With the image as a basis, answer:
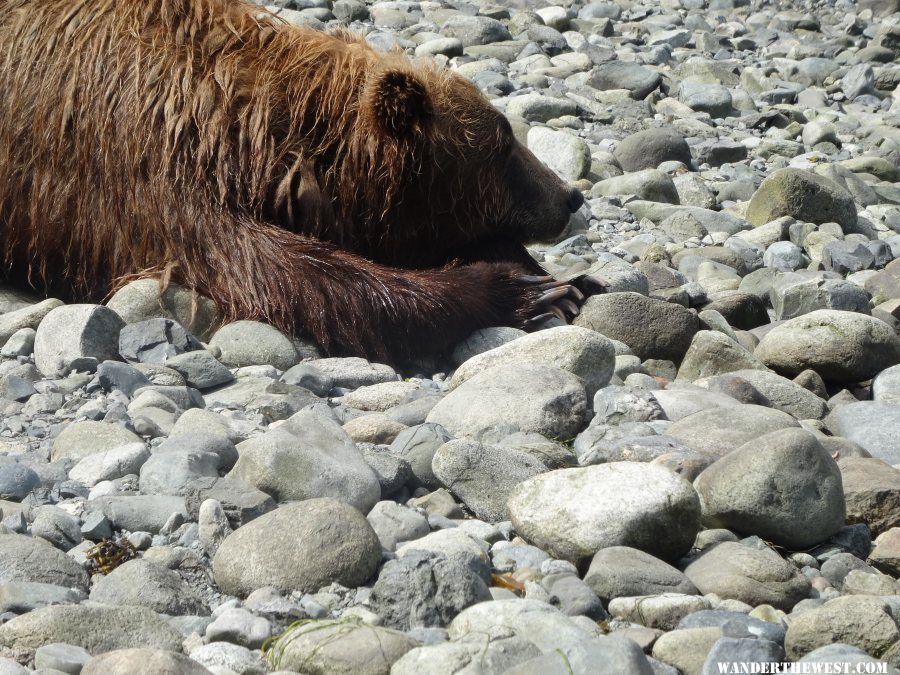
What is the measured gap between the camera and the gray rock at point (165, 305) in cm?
548

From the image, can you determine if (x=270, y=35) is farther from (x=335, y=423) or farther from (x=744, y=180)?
(x=744, y=180)

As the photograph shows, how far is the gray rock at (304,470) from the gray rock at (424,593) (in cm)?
59

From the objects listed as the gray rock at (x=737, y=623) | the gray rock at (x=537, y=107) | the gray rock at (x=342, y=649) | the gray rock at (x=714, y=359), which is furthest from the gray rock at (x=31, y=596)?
the gray rock at (x=537, y=107)

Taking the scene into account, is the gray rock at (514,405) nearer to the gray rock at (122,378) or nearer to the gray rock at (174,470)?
the gray rock at (174,470)

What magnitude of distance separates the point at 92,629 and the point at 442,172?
420cm

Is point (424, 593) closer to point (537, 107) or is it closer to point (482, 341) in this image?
point (482, 341)

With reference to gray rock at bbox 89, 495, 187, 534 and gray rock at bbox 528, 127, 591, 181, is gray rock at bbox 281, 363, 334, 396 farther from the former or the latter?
gray rock at bbox 528, 127, 591, 181

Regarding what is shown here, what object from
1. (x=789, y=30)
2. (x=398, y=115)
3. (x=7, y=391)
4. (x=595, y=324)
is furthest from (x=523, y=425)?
(x=789, y=30)

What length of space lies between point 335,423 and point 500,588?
101 cm

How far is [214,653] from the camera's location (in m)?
2.63

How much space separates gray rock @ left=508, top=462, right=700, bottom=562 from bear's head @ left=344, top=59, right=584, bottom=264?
10.4 ft

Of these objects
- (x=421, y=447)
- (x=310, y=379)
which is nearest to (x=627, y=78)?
(x=310, y=379)

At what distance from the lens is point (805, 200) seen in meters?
8.48

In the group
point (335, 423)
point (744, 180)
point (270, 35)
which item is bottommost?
point (744, 180)
